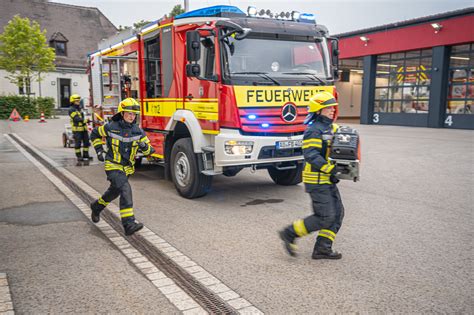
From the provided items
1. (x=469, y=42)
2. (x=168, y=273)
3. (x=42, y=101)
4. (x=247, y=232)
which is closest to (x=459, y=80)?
(x=469, y=42)

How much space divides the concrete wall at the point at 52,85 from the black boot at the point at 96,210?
39727mm

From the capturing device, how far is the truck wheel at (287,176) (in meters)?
8.20

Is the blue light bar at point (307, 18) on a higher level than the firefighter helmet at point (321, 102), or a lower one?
higher

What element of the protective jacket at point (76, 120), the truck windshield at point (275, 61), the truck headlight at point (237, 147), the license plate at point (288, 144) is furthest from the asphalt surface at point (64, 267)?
the protective jacket at point (76, 120)

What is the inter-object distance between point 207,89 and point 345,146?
3120mm

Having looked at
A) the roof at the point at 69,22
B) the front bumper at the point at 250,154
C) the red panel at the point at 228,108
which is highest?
the roof at the point at 69,22

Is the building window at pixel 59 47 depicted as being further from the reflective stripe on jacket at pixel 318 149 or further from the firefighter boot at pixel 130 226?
the reflective stripe on jacket at pixel 318 149

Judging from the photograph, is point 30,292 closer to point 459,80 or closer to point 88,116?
point 88,116

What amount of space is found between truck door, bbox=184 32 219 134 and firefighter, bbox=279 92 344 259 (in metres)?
2.44

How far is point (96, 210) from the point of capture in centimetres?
577

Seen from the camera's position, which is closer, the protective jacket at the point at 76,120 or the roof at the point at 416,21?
the protective jacket at the point at 76,120

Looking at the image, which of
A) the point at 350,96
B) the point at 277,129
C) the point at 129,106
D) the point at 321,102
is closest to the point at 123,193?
the point at 129,106

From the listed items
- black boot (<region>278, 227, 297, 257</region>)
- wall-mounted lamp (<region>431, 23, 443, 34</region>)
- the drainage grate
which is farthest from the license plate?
wall-mounted lamp (<region>431, 23, 443, 34</region>)

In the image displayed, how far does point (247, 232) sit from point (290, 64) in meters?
3.02
